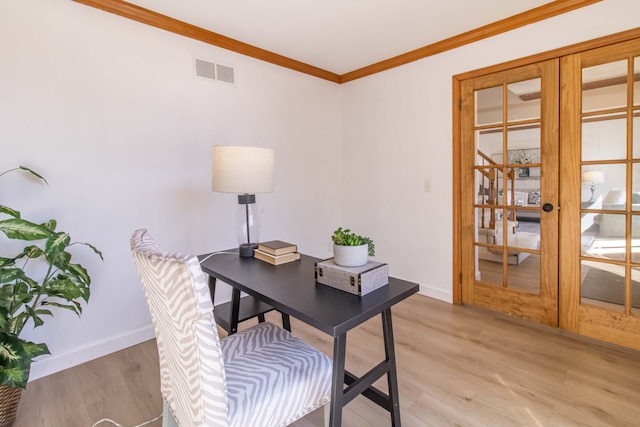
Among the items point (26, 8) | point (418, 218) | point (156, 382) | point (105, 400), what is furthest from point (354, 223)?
point (26, 8)

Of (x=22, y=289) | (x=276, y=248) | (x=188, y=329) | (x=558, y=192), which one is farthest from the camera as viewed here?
(x=558, y=192)

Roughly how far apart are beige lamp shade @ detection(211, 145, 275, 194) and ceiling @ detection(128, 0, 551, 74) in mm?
1088

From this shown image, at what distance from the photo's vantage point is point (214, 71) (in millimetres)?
2572

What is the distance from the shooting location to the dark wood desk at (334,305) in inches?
42.3

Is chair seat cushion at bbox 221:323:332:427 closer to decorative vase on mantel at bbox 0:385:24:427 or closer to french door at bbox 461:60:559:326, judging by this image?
decorative vase on mantel at bbox 0:385:24:427

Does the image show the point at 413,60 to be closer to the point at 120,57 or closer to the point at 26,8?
the point at 120,57

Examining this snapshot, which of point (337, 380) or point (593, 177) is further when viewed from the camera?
point (593, 177)

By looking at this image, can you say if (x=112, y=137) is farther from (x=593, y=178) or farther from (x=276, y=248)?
(x=593, y=178)

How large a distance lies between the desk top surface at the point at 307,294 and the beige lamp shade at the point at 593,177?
5.51 feet

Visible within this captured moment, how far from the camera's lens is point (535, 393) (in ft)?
5.56

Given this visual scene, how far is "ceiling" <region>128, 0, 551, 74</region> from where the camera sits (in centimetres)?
214

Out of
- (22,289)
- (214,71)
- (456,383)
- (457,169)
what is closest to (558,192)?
(457,169)

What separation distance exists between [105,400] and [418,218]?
2630mm

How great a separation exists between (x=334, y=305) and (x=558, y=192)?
2047 mm
